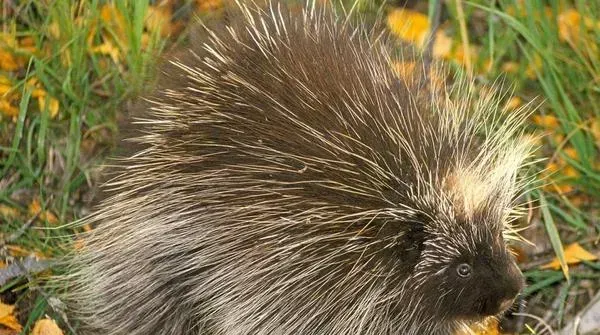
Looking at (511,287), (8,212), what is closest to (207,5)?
(8,212)

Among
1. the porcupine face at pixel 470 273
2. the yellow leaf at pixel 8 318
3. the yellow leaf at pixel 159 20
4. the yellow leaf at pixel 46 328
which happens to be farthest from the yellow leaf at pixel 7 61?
the porcupine face at pixel 470 273

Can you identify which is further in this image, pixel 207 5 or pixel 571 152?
pixel 207 5

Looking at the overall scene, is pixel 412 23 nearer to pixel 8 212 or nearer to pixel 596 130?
pixel 596 130

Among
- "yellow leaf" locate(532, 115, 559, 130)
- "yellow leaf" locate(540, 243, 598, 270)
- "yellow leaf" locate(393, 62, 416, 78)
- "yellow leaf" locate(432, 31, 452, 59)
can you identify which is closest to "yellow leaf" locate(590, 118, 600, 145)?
"yellow leaf" locate(532, 115, 559, 130)

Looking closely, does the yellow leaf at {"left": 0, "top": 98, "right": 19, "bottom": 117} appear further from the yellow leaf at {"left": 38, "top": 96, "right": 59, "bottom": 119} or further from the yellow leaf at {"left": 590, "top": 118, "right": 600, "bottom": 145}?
the yellow leaf at {"left": 590, "top": 118, "right": 600, "bottom": 145}

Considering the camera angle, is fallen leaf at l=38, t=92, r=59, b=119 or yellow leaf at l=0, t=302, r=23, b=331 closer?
yellow leaf at l=0, t=302, r=23, b=331

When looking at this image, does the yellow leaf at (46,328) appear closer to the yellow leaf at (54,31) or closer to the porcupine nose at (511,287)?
the yellow leaf at (54,31)
